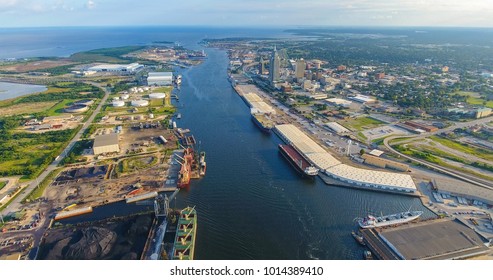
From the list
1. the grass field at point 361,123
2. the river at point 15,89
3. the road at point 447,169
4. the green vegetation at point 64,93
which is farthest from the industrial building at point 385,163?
the river at point 15,89

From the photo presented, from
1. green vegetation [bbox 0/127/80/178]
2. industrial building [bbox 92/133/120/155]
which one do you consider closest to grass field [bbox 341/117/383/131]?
industrial building [bbox 92/133/120/155]

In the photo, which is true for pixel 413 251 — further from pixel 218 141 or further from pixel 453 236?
pixel 218 141

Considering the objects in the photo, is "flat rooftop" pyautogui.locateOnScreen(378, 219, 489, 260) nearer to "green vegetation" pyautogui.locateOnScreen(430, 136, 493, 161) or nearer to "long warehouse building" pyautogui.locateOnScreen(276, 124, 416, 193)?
"long warehouse building" pyautogui.locateOnScreen(276, 124, 416, 193)

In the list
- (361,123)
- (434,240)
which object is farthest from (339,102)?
(434,240)

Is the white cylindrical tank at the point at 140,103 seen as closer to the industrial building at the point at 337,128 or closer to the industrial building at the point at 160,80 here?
the industrial building at the point at 160,80

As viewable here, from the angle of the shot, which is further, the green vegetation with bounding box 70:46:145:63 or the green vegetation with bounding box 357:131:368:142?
the green vegetation with bounding box 70:46:145:63

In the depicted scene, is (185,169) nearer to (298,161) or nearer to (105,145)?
(105,145)
